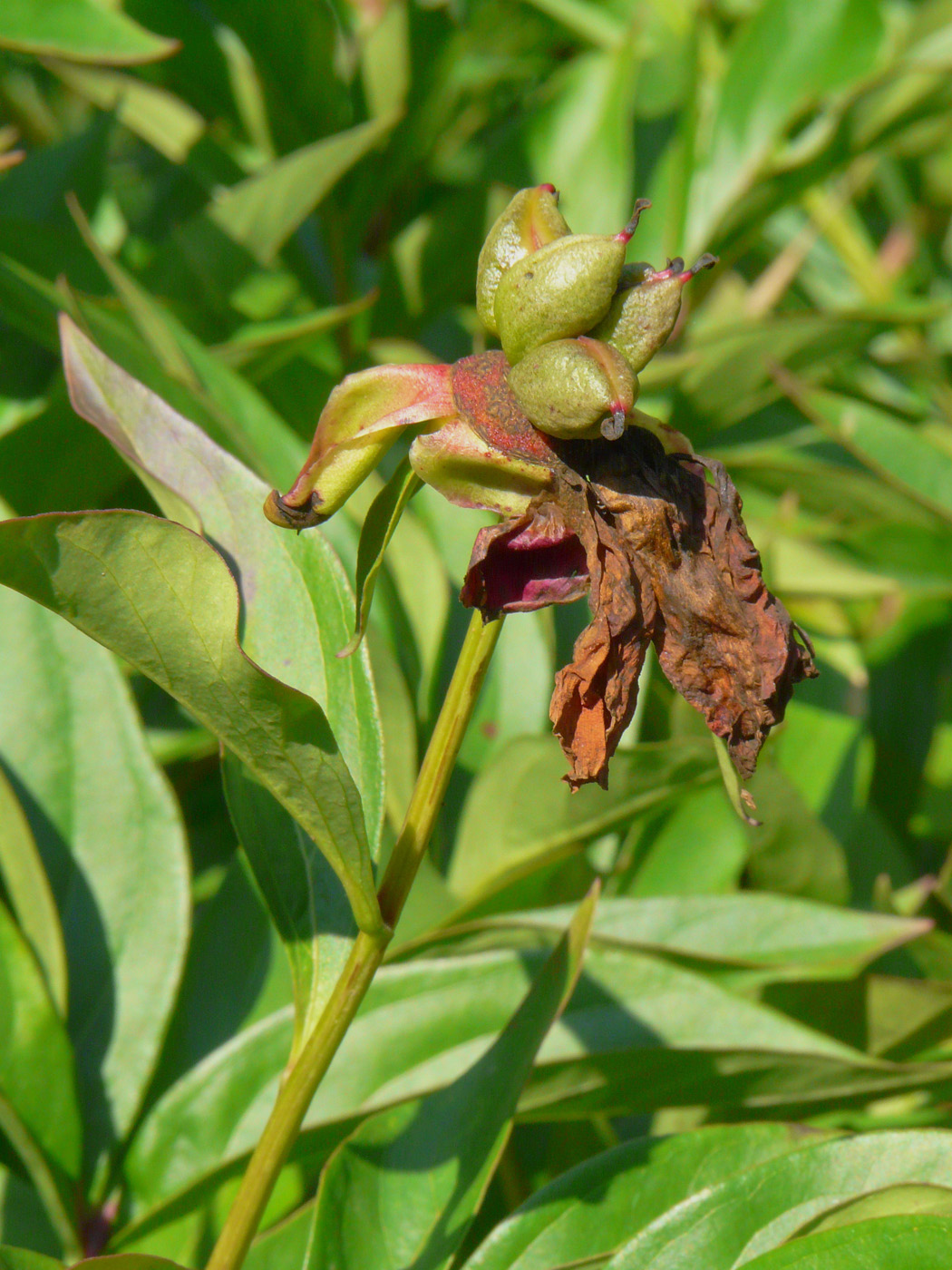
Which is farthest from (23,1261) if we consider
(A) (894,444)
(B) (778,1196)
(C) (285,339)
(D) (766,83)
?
(D) (766,83)

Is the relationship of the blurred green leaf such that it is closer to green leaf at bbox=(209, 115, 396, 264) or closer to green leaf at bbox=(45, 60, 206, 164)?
green leaf at bbox=(209, 115, 396, 264)

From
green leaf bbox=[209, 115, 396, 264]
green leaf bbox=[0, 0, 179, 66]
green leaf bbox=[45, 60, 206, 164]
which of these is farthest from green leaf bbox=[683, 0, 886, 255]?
green leaf bbox=[0, 0, 179, 66]

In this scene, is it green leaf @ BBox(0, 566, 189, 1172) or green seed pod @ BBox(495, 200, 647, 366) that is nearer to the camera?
green seed pod @ BBox(495, 200, 647, 366)

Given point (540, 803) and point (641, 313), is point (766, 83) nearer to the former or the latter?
point (540, 803)

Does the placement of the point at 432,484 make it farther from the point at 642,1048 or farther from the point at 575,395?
the point at 642,1048

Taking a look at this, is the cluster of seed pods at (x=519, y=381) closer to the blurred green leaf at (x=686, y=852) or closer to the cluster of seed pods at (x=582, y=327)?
the cluster of seed pods at (x=582, y=327)

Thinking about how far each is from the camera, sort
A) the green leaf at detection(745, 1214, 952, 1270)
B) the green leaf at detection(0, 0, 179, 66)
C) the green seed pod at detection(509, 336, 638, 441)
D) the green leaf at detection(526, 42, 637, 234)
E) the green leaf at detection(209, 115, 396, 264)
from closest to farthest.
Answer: the green seed pod at detection(509, 336, 638, 441) < the green leaf at detection(745, 1214, 952, 1270) < the green leaf at detection(0, 0, 179, 66) < the green leaf at detection(209, 115, 396, 264) < the green leaf at detection(526, 42, 637, 234)

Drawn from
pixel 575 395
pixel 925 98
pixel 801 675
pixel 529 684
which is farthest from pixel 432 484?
pixel 925 98
